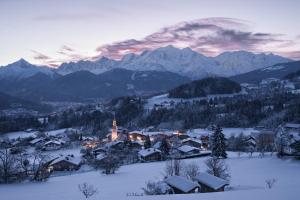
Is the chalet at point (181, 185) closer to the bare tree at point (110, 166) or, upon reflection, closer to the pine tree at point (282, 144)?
the bare tree at point (110, 166)

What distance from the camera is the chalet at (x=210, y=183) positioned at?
35.0 meters

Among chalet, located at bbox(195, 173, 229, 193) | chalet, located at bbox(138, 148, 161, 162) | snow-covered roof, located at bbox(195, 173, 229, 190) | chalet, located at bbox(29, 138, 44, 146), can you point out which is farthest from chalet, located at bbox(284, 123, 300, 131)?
chalet, located at bbox(195, 173, 229, 193)

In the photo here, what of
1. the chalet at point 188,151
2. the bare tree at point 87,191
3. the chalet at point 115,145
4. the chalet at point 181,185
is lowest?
the chalet at point 115,145

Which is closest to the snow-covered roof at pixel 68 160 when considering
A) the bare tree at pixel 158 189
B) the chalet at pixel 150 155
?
the chalet at pixel 150 155

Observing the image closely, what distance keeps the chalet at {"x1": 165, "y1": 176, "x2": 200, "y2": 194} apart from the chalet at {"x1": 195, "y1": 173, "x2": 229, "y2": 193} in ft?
4.64

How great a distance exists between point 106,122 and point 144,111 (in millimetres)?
26235

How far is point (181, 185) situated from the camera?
33812 mm

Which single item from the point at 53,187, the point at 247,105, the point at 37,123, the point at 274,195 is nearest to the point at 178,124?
the point at 247,105

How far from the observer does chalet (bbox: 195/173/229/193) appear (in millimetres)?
34959

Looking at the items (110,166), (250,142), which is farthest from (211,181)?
(250,142)

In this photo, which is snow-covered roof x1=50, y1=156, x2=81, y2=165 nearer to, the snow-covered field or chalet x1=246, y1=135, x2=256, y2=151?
the snow-covered field

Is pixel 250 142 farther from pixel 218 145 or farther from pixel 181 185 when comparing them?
pixel 181 185

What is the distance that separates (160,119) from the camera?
6634 inches

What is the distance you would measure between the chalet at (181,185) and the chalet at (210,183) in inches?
55.7
